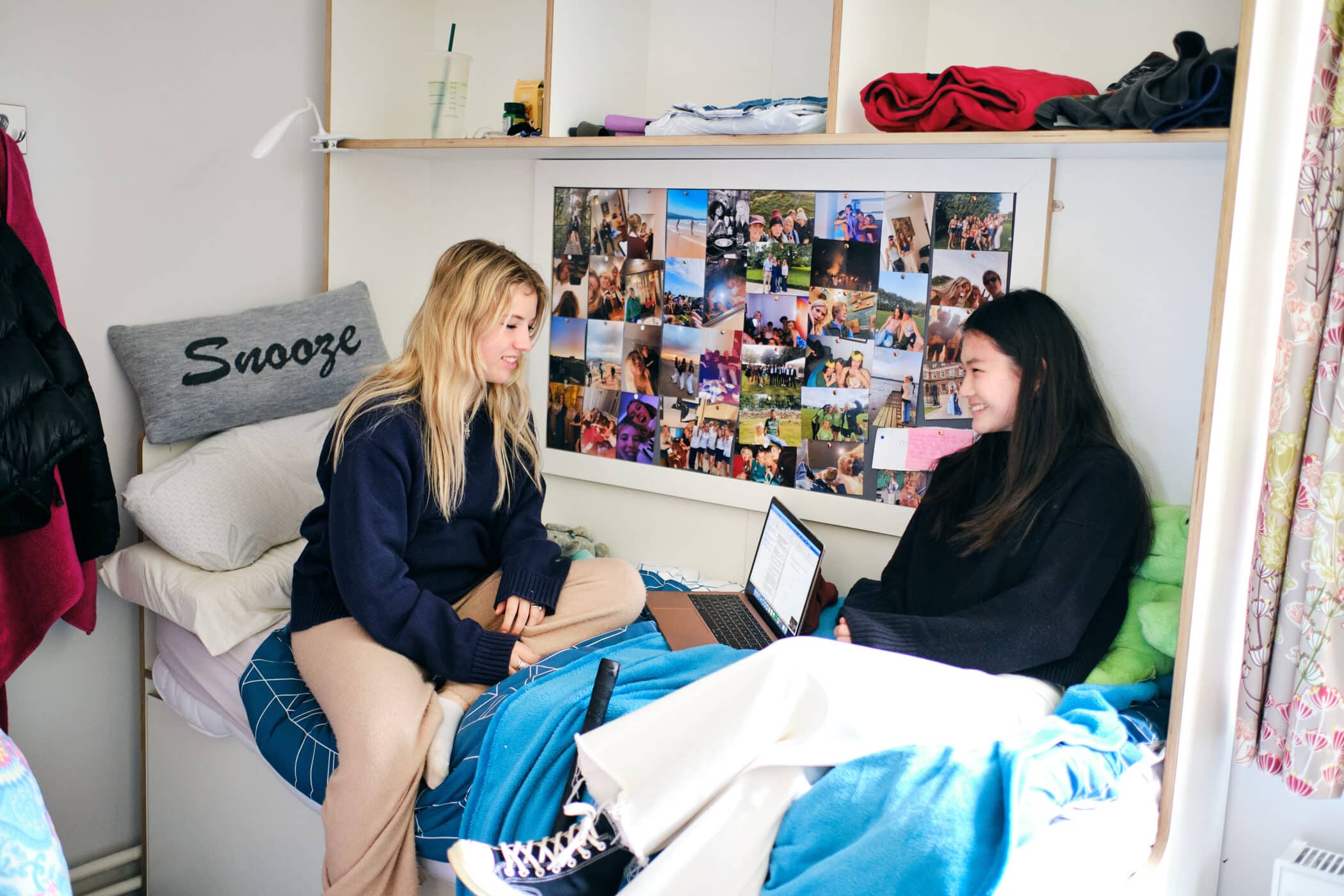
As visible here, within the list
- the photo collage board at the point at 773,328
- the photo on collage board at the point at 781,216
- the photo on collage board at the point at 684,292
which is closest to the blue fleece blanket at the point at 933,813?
the photo collage board at the point at 773,328

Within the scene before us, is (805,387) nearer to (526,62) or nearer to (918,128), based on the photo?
(918,128)

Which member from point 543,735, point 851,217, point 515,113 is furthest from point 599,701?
point 515,113

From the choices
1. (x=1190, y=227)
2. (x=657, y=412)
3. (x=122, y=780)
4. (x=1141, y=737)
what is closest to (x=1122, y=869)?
(x=1141, y=737)

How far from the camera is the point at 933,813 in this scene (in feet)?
4.13

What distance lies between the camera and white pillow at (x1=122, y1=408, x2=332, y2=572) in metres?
2.20

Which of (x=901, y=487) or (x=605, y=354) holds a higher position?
(x=605, y=354)

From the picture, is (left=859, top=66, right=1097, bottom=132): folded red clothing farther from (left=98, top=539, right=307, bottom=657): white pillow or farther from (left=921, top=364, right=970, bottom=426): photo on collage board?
(left=98, top=539, right=307, bottom=657): white pillow

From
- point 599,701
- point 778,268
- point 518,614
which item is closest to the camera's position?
point 599,701

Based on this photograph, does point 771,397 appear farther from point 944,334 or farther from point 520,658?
point 520,658

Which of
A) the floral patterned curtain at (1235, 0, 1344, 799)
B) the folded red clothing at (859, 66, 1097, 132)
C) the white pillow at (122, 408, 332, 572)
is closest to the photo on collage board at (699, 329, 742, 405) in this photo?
the folded red clothing at (859, 66, 1097, 132)

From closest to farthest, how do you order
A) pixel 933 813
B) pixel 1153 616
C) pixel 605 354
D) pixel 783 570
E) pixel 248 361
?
pixel 933 813 < pixel 1153 616 < pixel 783 570 < pixel 248 361 < pixel 605 354

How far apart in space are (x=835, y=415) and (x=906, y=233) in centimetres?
39

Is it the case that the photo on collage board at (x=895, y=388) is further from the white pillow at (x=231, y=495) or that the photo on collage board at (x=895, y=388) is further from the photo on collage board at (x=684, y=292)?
the white pillow at (x=231, y=495)

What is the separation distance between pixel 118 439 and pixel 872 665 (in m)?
1.74
